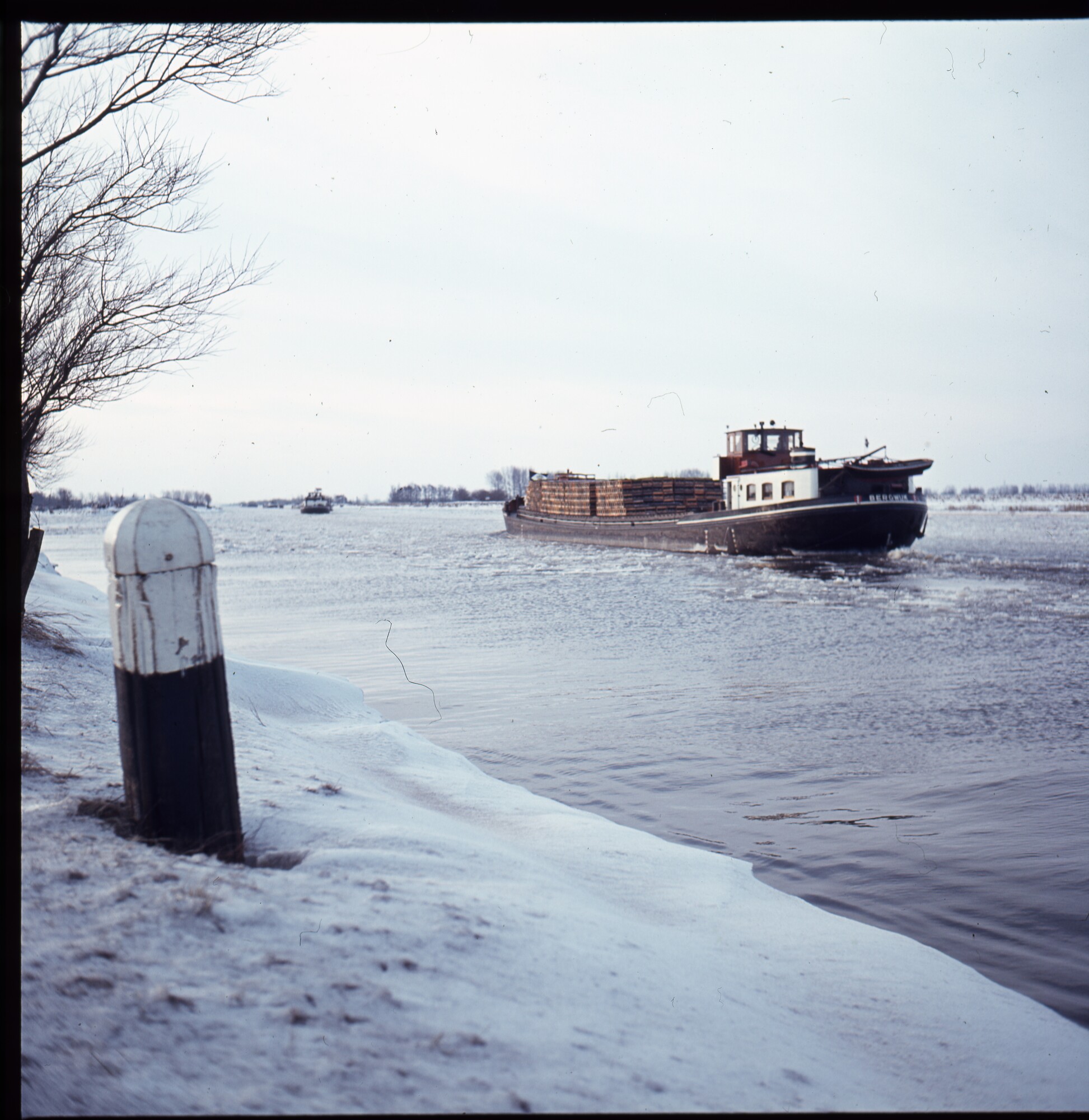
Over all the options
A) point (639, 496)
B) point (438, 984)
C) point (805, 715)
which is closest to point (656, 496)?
point (639, 496)

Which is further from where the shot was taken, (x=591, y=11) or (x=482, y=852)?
(x=482, y=852)

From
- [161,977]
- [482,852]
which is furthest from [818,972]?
[161,977]

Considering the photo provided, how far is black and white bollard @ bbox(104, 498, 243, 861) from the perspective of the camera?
203 centimetres

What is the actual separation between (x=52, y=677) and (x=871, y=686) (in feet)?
25.2

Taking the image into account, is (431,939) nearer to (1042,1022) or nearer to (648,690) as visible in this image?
(1042,1022)

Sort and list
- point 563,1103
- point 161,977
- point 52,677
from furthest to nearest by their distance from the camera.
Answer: point 52,677 → point 161,977 → point 563,1103

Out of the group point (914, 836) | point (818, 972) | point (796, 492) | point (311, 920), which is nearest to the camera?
point (311, 920)

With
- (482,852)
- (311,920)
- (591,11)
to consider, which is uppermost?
(591,11)

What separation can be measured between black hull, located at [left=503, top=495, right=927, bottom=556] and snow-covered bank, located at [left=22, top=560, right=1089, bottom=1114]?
2438 cm

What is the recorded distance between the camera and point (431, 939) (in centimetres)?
181

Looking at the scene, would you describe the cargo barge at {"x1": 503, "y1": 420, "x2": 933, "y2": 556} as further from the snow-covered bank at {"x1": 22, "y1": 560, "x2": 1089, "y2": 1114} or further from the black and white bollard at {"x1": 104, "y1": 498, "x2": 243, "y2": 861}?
the black and white bollard at {"x1": 104, "y1": 498, "x2": 243, "y2": 861}

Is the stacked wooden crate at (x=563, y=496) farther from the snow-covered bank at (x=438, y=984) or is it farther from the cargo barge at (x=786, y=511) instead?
the snow-covered bank at (x=438, y=984)

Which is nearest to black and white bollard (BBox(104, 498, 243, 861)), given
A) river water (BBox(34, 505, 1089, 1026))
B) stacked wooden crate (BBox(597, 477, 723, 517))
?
river water (BBox(34, 505, 1089, 1026))

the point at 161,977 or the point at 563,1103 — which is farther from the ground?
the point at 161,977
